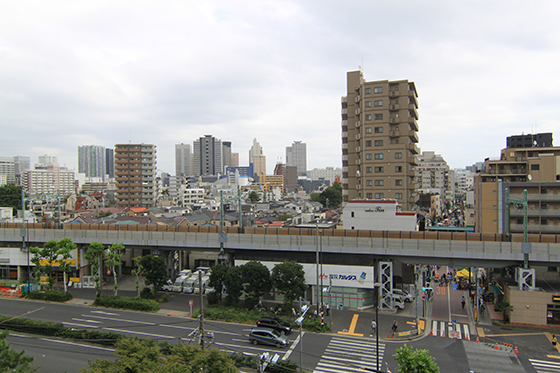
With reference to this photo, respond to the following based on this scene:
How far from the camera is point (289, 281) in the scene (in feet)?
96.4

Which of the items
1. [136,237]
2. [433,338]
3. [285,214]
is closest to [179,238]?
[136,237]

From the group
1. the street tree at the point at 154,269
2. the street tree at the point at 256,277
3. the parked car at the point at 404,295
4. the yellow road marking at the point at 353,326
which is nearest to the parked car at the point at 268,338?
the yellow road marking at the point at 353,326

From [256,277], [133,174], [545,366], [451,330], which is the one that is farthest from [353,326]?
[133,174]

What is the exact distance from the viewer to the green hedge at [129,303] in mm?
31453

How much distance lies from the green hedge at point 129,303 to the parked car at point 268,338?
11784mm

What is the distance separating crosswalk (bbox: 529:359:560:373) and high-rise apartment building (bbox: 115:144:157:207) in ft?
364

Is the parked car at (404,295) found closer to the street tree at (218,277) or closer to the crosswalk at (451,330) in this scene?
the crosswalk at (451,330)

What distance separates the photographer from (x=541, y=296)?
2784cm

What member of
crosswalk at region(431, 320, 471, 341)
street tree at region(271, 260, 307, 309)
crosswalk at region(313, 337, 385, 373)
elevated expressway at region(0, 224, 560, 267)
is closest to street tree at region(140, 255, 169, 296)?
elevated expressway at region(0, 224, 560, 267)

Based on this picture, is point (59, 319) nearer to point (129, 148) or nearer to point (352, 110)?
point (352, 110)

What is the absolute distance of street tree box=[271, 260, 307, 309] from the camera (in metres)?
29.3

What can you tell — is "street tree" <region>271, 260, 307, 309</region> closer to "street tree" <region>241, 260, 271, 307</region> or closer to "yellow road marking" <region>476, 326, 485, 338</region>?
"street tree" <region>241, 260, 271, 307</region>

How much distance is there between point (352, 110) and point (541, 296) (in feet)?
137

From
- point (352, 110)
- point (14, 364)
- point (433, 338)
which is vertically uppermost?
point (352, 110)
